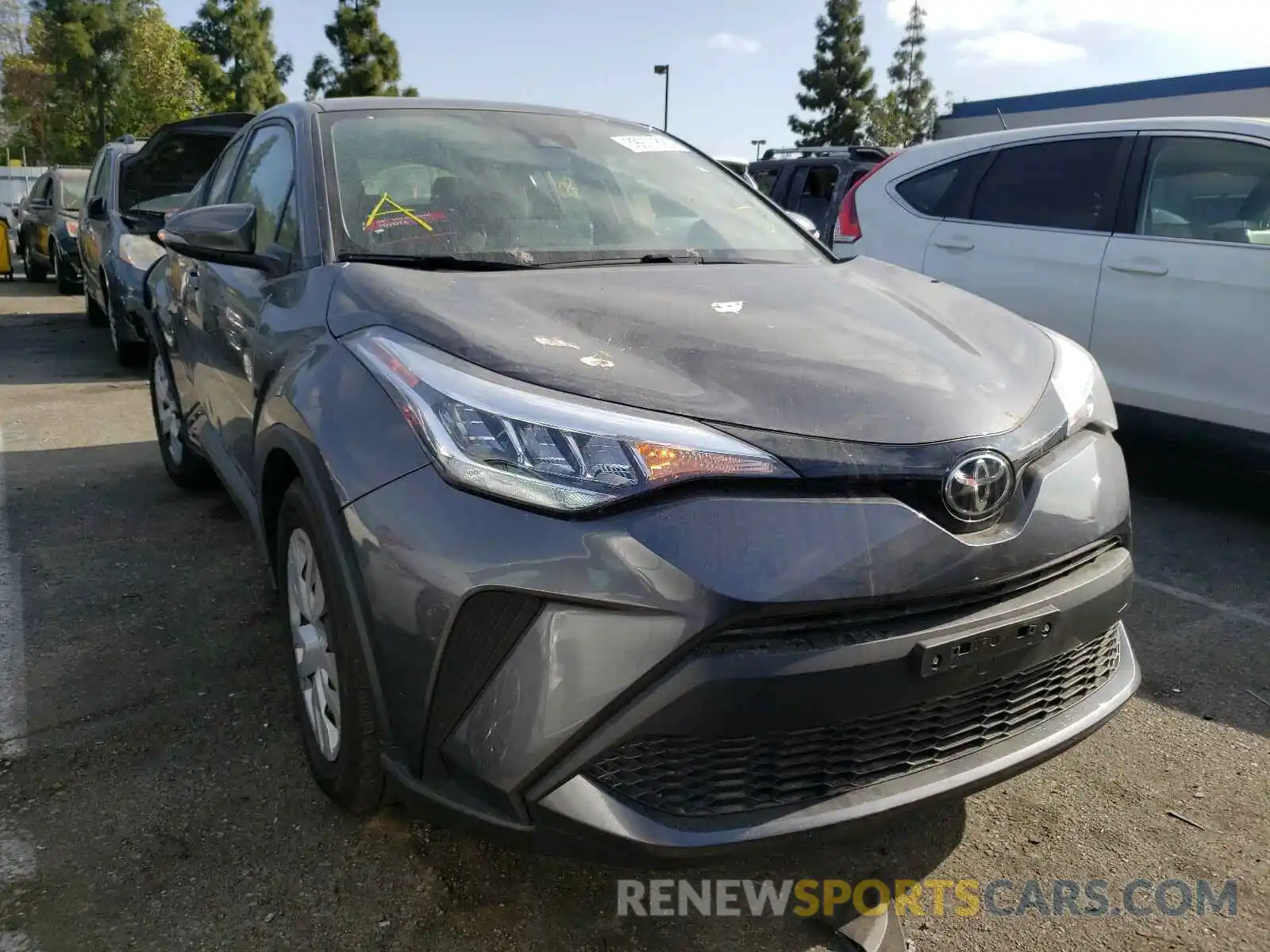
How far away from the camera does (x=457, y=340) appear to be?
1.93m

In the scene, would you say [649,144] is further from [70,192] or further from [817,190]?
[70,192]

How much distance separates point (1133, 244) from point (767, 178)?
7.84 meters

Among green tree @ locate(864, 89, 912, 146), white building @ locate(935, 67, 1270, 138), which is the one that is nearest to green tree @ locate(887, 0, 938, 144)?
green tree @ locate(864, 89, 912, 146)

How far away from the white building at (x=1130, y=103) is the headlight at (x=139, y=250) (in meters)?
15.9

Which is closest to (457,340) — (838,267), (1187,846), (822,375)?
(822,375)

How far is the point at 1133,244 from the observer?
458 cm

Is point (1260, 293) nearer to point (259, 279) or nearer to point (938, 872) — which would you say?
point (938, 872)

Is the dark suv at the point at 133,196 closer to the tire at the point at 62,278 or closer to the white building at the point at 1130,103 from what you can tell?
the tire at the point at 62,278

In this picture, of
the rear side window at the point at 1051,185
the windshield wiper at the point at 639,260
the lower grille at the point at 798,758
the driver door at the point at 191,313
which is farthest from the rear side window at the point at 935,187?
the lower grille at the point at 798,758

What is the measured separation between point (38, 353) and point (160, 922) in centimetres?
823

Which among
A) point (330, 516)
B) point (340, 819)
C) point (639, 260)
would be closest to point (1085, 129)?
point (639, 260)

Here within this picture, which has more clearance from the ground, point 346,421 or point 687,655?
point 346,421

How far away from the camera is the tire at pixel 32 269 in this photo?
48.5 feet

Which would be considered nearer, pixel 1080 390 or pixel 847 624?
pixel 847 624
